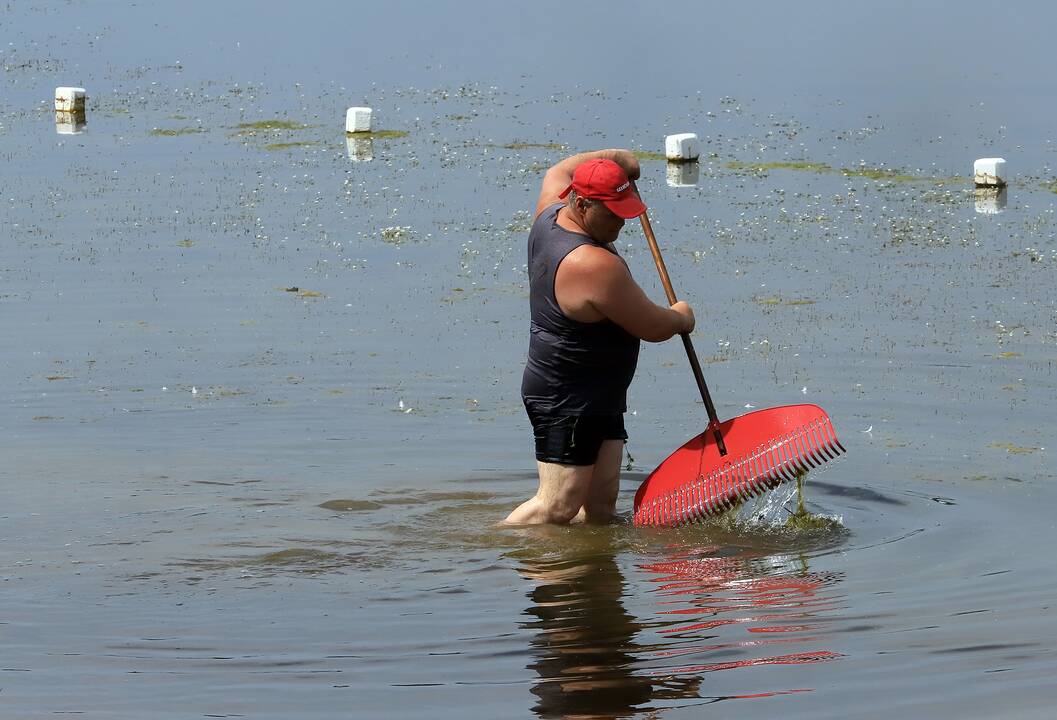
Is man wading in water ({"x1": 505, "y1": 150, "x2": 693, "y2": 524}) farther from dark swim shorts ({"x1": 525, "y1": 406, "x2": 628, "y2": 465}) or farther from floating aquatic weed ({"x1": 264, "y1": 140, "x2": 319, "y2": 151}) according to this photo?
floating aquatic weed ({"x1": 264, "y1": 140, "x2": 319, "y2": 151})

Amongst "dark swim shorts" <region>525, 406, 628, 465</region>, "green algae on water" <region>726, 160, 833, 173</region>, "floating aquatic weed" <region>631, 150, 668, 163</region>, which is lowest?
"dark swim shorts" <region>525, 406, 628, 465</region>

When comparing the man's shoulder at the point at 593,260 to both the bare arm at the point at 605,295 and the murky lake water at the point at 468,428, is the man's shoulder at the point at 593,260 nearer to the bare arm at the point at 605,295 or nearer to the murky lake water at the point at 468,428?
the bare arm at the point at 605,295

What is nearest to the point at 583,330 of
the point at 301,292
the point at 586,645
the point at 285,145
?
the point at 586,645

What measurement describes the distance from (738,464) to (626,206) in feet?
4.51

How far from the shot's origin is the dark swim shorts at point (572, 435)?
25.2 ft

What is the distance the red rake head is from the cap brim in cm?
124

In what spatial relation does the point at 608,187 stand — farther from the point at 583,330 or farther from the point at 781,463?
the point at 781,463

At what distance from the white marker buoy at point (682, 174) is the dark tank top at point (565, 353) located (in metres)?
11.5

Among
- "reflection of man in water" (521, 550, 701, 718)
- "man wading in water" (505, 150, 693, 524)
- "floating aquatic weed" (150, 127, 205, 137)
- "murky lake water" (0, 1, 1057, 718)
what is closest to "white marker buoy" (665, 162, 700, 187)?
"murky lake water" (0, 1, 1057, 718)

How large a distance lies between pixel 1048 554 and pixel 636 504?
179 centimetres

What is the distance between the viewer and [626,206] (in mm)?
7277

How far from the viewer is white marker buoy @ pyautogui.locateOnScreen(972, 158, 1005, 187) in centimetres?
1819

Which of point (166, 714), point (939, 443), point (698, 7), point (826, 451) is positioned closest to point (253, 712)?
point (166, 714)

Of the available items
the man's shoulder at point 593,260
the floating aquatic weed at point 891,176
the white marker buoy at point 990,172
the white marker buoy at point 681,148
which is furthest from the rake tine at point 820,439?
the white marker buoy at point 681,148
